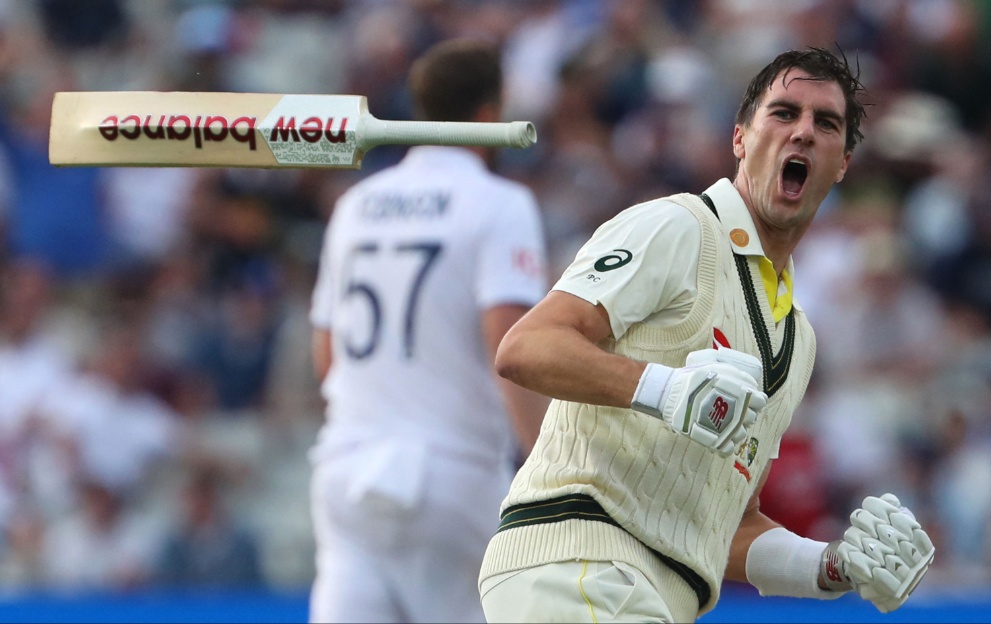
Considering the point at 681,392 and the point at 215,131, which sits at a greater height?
the point at 215,131

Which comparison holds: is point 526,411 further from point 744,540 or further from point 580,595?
point 580,595

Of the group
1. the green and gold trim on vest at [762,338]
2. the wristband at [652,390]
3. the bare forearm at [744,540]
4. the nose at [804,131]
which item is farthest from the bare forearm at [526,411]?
the wristband at [652,390]

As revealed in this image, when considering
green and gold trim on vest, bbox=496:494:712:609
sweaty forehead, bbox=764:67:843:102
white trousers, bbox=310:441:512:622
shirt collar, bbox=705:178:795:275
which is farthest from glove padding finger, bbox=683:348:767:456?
white trousers, bbox=310:441:512:622

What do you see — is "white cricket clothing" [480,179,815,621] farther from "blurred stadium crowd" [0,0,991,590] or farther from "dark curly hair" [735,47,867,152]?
"blurred stadium crowd" [0,0,991,590]

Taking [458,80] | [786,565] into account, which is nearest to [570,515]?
[786,565]

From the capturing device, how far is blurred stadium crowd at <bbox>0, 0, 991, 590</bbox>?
838 cm

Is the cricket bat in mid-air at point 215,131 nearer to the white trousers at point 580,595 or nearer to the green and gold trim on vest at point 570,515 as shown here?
the green and gold trim on vest at point 570,515

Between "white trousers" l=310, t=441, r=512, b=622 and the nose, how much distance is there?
1803mm

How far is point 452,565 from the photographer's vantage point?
192 inches

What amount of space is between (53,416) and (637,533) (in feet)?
19.8

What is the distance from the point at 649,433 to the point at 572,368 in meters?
0.34

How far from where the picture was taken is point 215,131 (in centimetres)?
338

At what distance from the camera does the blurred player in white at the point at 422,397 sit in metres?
4.86

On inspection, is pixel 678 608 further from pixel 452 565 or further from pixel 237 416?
pixel 237 416
